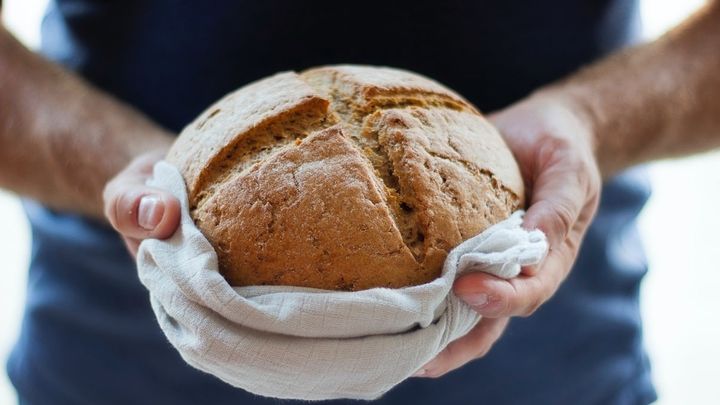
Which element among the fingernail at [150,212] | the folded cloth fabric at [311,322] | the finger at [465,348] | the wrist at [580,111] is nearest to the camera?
the folded cloth fabric at [311,322]

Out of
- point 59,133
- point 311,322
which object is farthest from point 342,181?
point 59,133

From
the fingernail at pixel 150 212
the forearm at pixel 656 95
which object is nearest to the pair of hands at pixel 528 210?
the fingernail at pixel 150 212

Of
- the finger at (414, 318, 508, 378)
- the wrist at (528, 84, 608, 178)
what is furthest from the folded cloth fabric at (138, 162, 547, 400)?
the wrist at (528, 84, 608, 178)

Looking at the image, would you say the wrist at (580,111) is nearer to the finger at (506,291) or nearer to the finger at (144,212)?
the finger at (506,291)

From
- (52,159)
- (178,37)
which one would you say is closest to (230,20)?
(178,37)

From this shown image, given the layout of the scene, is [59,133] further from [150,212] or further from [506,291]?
[506,291]
